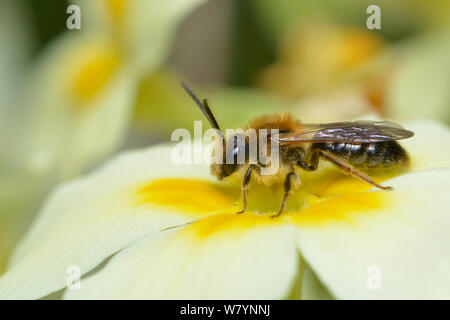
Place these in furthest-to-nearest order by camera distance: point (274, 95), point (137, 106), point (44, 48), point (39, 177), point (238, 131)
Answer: point (44, 48), point (274, 95), point (137, 106), point (39, 177), point (238, 131)

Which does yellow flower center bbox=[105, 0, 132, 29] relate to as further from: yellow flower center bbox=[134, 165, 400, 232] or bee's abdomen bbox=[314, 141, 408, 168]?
bee's abdomen bbox=[314, 141, 408, 168]

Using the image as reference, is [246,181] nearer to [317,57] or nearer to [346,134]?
[346,134]

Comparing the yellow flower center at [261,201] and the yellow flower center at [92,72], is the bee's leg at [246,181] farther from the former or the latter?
the yellow flower center at [92,72]

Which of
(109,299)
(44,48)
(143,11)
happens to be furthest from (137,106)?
(109,299)

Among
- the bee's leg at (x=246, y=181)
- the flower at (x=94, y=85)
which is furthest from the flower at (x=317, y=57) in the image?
the bee's leg at (x=246, y=181)

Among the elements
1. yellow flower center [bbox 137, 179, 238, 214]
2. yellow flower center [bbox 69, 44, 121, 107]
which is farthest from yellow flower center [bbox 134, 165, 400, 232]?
yellow flower center [bbox 69, 44, 121, 107]

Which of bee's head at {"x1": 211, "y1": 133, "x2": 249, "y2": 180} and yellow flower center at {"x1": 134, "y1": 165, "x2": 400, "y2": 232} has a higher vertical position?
bee's head at {"x1": 211, "y1": 133, "x2": 249, "y2": 180}

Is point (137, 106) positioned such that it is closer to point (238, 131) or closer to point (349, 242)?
point (238, 131)
